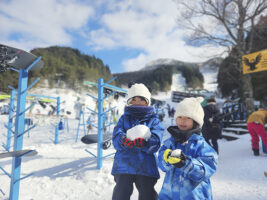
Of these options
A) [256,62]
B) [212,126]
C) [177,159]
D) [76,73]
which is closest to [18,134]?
[177,159]

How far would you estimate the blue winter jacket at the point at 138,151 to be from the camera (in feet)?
4.63

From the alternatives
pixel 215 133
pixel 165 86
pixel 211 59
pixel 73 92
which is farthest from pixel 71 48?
pixel 215 133

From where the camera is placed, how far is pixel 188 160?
1088 mm

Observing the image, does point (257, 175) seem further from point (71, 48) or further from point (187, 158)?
point (71, 48)

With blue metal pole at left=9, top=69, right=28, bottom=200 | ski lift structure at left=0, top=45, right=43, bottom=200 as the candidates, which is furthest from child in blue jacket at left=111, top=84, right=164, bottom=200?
blue metal pole at left=9, top=69, right=28, bottom=200

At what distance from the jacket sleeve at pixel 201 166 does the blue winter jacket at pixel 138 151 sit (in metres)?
0.37

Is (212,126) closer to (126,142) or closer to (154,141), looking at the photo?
(154,141)

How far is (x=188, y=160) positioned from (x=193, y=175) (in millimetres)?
121

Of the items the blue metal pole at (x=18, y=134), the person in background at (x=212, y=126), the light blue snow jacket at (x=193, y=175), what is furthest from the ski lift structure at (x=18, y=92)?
the person in background at (x=212, y=126)

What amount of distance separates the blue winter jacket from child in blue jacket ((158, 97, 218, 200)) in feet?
0.41

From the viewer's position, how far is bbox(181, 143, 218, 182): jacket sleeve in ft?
3.54

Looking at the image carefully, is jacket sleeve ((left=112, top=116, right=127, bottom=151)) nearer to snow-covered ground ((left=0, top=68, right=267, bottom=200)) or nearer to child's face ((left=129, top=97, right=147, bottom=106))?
child's face ((left=129, top=97, right=147, bottom=106))

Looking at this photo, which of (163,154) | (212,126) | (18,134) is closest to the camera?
(163,154)

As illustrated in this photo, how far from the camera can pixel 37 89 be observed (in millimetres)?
26031
